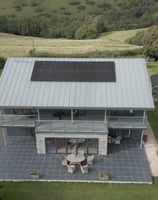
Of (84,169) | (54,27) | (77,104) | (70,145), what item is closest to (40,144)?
(70,145)

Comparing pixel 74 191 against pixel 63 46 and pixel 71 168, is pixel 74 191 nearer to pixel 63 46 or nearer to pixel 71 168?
pixel 71 168

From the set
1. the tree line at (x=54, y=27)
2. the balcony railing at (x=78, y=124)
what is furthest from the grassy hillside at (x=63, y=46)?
the balcony railing at (x=78, y=124)

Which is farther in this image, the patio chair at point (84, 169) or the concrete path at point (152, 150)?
the concrete path at point (152, 150)

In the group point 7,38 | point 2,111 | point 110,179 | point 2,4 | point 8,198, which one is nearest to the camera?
point 8,198

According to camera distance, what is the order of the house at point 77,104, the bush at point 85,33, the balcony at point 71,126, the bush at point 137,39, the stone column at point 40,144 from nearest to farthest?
the house at point 77,104, the balcony at point 71,126, the stone column at point 40,144, the bush at point 137,39, the bush at point 85,33

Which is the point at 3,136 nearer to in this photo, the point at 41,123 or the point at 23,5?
the point at 41,123

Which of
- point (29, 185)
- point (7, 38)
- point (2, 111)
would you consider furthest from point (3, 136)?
point (7, 38)

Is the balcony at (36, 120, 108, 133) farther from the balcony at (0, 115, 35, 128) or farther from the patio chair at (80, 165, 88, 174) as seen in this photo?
the patio chair at (80, 165, 88, 174)

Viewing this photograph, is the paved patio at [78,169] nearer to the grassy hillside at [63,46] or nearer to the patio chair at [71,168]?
the patio chair at [71,168]
